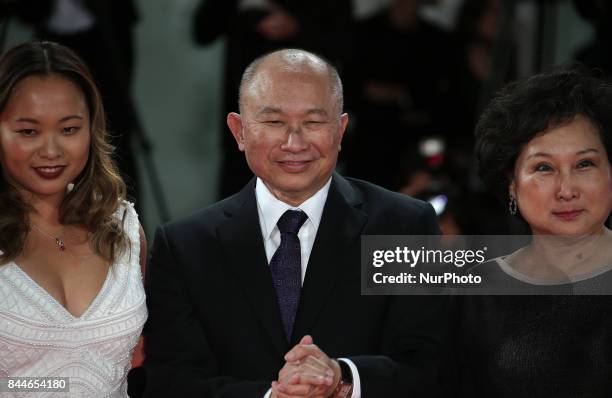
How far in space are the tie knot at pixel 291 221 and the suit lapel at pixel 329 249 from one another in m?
0.05

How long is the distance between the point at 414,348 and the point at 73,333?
78 centimetres

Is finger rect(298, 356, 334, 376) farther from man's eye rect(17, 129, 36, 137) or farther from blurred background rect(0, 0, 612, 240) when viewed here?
blurred background rect(0, 0, 612, 240)

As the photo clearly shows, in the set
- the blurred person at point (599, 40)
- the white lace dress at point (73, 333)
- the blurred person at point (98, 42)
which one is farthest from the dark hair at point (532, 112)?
the blurred person at point (98, 42)

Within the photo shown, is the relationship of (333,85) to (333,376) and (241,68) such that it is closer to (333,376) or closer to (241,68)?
(333,376)

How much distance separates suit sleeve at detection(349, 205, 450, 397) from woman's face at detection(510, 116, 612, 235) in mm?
253

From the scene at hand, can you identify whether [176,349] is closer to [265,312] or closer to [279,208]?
[265,312]

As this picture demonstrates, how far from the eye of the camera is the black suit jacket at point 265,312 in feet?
8.14

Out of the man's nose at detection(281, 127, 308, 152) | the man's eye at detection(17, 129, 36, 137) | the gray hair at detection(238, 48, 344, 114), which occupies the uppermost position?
the gray hair at detection(238, 48, 344, 114)

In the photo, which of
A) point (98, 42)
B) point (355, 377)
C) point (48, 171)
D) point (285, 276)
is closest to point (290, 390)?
point (355, 377)

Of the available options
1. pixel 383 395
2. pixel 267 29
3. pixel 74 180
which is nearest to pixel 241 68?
pixel 267 29

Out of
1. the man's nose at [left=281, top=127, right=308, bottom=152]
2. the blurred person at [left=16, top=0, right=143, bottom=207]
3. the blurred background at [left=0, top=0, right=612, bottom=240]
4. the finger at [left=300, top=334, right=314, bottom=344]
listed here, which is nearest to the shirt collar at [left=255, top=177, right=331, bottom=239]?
the man's nose at [left=281, top=127, right=308, bottom=152]

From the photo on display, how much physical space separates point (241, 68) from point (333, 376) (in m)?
1.95

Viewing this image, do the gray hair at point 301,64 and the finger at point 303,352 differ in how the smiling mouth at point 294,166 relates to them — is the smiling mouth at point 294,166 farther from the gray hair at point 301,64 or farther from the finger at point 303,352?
the finger at point 303,352

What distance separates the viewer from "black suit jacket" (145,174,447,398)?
2480 mm
